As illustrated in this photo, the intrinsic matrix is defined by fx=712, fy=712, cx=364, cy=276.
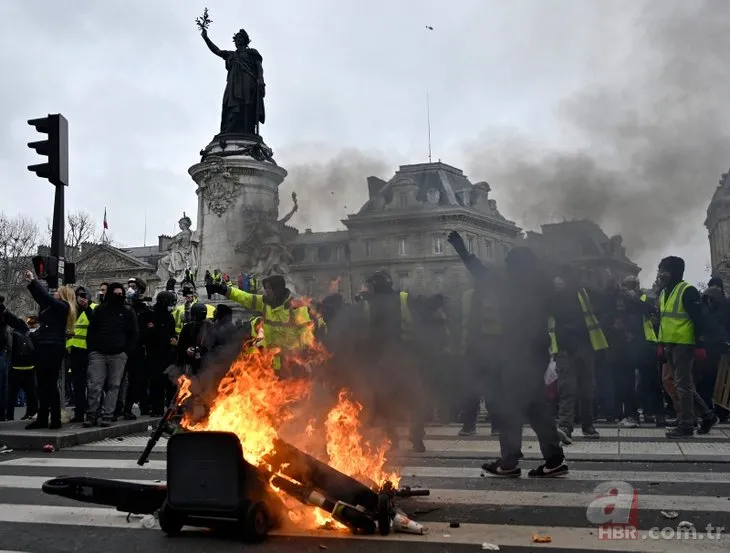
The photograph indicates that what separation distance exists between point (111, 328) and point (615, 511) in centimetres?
686

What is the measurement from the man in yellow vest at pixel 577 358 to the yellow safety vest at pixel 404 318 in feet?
5.83

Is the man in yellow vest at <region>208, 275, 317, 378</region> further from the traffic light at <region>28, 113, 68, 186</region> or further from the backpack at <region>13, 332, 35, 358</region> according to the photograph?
the backpack at <region>13, 332, 35, 358</region>

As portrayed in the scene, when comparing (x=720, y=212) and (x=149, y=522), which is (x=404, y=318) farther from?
(x=720, y=212)

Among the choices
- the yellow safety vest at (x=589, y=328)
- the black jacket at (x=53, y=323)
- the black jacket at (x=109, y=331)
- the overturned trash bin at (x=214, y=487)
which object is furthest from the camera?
the black jacket at (x=109, y=331)

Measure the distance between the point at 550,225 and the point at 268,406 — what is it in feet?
19.0

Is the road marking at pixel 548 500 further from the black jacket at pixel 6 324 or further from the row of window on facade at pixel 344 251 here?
the row of window on facade at pixel 344 251

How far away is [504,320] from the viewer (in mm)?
6164

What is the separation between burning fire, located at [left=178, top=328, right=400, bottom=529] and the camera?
15.0ft

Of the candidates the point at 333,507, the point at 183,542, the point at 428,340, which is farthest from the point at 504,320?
the point at 183,542

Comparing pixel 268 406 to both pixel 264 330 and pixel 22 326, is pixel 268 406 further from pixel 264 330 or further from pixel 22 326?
pixel 22 326

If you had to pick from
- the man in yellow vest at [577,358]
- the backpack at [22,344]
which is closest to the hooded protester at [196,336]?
the man in yellow vest at [577,358]

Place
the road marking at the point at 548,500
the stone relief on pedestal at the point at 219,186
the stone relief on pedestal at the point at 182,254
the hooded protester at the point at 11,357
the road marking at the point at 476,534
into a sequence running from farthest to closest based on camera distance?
the stone relief on pedestal at the point at 182,254 < the stone relief on pedestal at the point at 219,186 < the hooded protester at the point at 11,357 < the road marking at the point at 548,500 < the road marking at the point at 476,534

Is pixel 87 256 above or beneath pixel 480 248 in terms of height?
above

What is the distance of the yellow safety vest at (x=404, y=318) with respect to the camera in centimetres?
655
